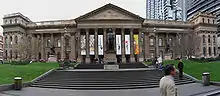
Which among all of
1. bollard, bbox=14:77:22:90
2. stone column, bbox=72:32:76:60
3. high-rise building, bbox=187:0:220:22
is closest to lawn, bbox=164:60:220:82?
bollard, bbox=14:77:22:90

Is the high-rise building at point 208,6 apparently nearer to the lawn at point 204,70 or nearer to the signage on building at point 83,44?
the signage on building at point 83,44

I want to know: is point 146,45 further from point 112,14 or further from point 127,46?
point 112,14

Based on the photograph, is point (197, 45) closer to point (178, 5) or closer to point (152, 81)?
point (152, 81)

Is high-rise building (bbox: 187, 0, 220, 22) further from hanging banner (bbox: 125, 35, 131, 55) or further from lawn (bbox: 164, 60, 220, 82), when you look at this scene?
lawn (bbox: 164, 60, 220, 82)

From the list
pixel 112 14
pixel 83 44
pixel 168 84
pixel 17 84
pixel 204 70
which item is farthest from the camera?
pixel 83 44

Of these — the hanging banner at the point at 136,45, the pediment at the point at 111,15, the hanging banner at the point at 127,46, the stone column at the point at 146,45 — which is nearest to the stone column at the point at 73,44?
the pediment at the point at 111,15

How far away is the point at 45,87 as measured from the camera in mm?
22438

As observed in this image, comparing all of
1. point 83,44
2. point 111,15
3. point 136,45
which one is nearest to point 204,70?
point 136,45

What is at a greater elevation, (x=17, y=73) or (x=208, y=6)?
(x=208, y=6)

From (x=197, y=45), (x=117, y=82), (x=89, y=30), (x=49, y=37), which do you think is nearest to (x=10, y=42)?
(x=49, y=37)

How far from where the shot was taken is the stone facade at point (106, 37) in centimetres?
7438

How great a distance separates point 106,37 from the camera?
2859 inches

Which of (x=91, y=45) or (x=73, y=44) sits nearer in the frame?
(x=91, y=45)

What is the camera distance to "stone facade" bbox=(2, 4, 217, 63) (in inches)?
2928
